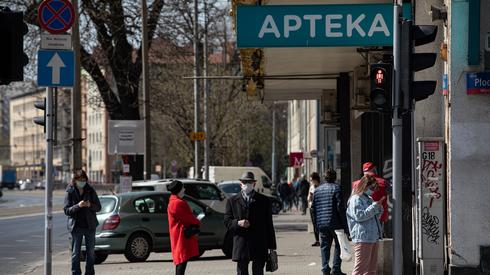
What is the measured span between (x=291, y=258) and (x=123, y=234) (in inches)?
131

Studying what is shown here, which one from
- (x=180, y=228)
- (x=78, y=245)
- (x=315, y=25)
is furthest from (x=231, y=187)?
(x=180, y=228)

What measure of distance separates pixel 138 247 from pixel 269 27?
26.3ft

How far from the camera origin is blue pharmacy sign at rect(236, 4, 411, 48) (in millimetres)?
15594

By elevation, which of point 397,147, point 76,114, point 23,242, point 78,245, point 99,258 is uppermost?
point 76,114

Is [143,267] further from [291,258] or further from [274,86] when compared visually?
[274,86]

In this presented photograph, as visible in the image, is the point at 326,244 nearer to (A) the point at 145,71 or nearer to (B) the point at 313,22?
(B) the point at 313,22

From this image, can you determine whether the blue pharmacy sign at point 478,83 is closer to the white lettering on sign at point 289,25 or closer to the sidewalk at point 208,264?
the white lettering on sign at point 289,25

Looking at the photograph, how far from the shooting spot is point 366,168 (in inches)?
620

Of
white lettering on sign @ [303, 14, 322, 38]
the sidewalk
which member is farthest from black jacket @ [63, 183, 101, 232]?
white lettering on sign @ [303, 14, 322, 38]

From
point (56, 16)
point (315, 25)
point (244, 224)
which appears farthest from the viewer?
point (315, 25)

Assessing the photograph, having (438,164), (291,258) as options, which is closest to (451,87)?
(438,164)

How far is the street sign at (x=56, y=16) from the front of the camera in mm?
14867

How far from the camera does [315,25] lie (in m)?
15.7

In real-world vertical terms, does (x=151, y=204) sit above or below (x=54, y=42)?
below
